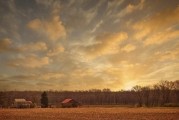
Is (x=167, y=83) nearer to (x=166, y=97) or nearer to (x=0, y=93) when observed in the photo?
(x=166, y=97)

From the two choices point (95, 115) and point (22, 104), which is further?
point (22, 104)

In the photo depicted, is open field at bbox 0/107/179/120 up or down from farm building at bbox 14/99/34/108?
down

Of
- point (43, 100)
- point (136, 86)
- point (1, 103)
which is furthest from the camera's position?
point (136, 86)

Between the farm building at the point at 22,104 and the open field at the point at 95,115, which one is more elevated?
the farm building at the point at 22,104

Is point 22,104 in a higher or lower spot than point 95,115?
higher

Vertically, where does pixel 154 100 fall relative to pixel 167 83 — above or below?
below

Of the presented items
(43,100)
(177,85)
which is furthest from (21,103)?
(177,85)

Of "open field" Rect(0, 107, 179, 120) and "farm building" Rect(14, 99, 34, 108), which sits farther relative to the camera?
"farm building" Rect(14, 99, 34, 108)

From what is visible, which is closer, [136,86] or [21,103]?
[21,103]

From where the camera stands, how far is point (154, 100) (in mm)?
163375

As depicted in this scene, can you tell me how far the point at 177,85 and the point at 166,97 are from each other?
19794 millimetres

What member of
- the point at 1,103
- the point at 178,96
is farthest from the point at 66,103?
the point at 178,96

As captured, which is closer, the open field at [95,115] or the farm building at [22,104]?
the open field at [95,115]

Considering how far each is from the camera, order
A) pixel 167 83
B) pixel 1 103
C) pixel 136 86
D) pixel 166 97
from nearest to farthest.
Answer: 1. pixel 1 103
2. pixel 166 97
3. pixel 167 83
4. pixel 136 86
